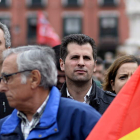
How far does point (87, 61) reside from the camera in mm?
4199

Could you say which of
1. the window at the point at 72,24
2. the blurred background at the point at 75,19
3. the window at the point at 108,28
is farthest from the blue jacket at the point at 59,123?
the window at the point at 72,24

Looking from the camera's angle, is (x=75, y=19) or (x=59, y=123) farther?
(x=75, y=19)

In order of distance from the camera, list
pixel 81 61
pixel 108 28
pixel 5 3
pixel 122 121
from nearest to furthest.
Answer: pixel 122 121 < pixel 81 61 < pixel 5 3 < pixel 108 28

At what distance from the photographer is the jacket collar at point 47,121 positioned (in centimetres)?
285

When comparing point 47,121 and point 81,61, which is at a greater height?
point 81,61

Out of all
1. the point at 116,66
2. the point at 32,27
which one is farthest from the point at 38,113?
the point at 32,27

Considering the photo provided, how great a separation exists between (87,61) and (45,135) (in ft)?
4.88

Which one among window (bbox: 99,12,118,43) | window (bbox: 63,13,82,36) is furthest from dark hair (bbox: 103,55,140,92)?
window (bbox: 63,13,82,36)

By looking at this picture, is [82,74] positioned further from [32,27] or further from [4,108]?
[32,27]

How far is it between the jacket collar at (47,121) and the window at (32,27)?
37681 millimetres

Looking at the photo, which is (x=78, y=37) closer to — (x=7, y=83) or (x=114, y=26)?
(x=7, y=83)

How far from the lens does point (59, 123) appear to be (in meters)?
2.90

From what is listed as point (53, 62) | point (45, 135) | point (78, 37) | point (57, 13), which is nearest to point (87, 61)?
point (78, 37)

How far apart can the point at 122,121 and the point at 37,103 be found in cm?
58
